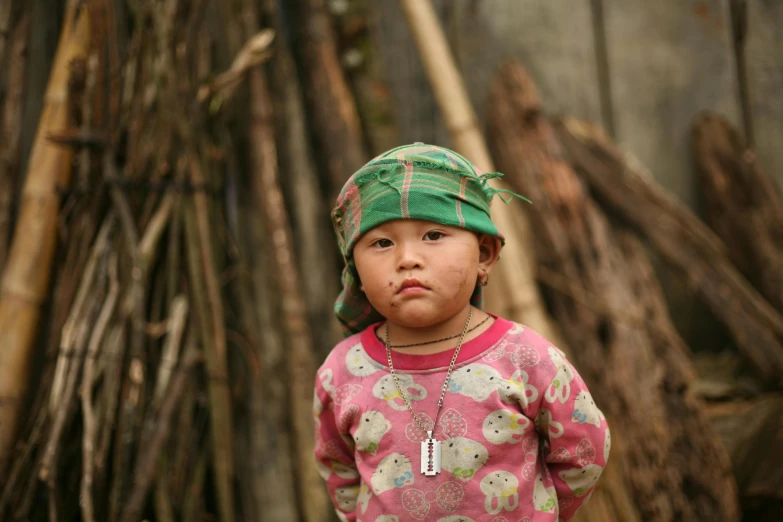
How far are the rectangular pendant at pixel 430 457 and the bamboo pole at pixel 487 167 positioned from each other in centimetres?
128

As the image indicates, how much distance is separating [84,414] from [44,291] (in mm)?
476

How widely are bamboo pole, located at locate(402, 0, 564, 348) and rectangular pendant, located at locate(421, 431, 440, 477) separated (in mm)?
1276

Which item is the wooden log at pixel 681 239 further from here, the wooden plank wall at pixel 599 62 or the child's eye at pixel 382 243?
the child's eye at pixel 382 243

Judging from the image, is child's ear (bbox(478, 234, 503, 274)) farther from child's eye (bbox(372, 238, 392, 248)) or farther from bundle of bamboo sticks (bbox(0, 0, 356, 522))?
bundle of bamboo sticks (bbox(0, 0, 356, 522))

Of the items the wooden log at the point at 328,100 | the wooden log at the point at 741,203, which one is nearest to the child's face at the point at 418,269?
the wooden log at the point at 328,100

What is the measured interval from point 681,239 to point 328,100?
Answer: 4.92ft

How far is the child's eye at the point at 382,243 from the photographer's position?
1.39m

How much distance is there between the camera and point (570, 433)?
1382mm

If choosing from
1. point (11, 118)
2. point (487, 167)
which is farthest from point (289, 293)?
point (11, 118)

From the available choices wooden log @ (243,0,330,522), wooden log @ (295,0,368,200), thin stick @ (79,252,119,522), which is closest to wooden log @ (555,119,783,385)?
wooden log @ (295,0,368,200)

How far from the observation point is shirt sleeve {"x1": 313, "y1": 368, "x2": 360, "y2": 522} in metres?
1.54

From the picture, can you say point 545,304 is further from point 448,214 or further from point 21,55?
point 21,55

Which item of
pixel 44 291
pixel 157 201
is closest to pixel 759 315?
pixel 157 201

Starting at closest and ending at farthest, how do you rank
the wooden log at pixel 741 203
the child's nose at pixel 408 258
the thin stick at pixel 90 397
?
the child's nose at pixel 408 258, the thin stick at pixel 90 397, the wooden log at pixel 741 203
